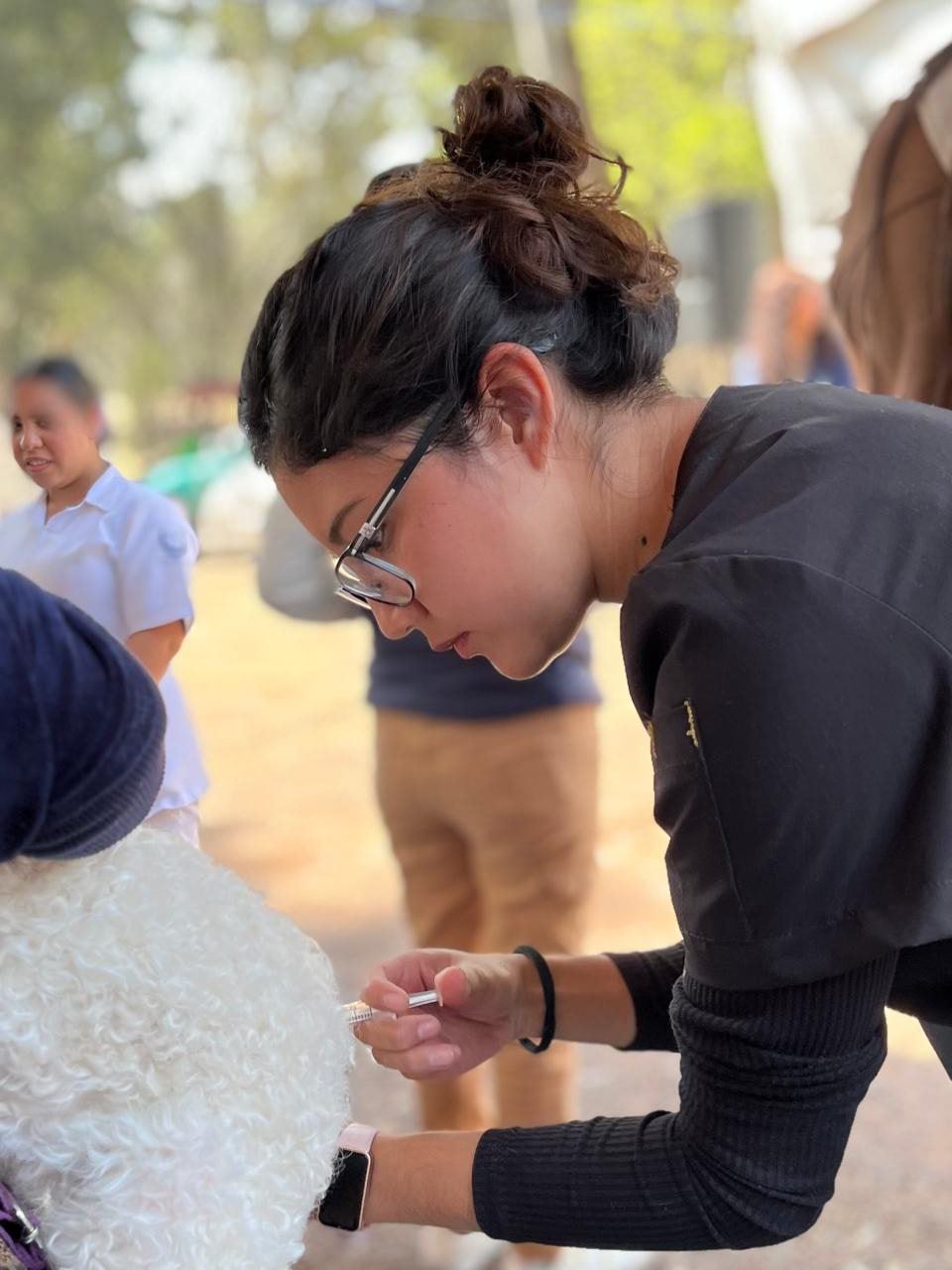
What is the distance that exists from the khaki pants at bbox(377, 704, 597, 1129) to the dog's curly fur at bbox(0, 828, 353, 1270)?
1.17 m

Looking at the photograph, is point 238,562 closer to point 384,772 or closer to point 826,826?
point 826,826

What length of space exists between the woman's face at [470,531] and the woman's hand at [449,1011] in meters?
0.28

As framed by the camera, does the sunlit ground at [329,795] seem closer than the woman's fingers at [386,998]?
No

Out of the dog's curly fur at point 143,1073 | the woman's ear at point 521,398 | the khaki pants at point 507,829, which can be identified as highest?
the woman's ear at point 521,398

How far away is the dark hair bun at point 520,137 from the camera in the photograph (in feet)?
3.36

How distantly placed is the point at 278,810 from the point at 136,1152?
2828mm

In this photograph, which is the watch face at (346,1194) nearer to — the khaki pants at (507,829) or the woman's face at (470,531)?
the woman's face at (470,531)

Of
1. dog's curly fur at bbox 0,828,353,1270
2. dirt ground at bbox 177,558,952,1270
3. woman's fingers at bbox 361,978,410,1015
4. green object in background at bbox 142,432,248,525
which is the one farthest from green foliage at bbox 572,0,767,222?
dog's curly fur at bbox 0,828,353,1270

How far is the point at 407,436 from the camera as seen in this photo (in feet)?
3.10

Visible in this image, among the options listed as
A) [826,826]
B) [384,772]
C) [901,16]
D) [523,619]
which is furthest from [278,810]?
[826,826]

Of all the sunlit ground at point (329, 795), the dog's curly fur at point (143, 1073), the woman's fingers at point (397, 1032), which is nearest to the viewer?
the dog's curly fur at point (143, 1073)

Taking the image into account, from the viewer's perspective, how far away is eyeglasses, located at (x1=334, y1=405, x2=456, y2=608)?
0.94m

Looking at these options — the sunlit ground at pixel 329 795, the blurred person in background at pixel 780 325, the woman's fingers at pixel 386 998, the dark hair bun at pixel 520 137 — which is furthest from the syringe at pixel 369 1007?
the blurred person in background at pixel 780 325

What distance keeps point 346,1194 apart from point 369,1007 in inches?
5.2
